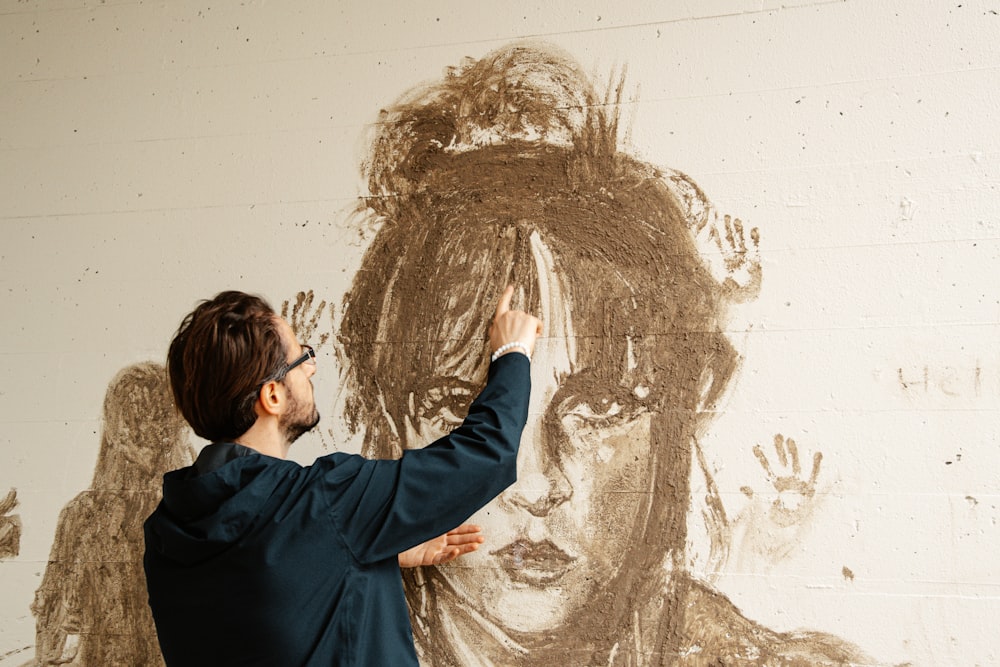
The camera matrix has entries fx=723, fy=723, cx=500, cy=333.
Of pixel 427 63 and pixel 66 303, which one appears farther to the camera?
pixel 66 303

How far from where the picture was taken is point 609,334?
1.59 meters

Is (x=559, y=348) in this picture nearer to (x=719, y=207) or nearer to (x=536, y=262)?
(x=536, y=262)

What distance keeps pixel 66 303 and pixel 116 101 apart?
536 millimetres

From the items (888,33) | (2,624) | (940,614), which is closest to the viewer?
(940,614)

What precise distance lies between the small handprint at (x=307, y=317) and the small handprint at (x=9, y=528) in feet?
2.74

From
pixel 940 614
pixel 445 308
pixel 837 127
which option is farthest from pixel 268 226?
pixel 940 614

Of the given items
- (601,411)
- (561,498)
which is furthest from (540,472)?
(601,411)

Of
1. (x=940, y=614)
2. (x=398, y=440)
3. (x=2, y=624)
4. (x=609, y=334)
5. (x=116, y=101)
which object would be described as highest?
(x=116, y=101)

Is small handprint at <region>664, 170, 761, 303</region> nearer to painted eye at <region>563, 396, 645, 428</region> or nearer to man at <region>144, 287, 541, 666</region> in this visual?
painted eye at <region>563, 396, 645, 428</region>

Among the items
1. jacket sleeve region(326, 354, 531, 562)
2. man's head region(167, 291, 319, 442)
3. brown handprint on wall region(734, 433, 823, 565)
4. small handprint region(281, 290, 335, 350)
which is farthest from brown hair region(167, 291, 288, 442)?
brown handprint on wall region(734, 433, 823, 565)

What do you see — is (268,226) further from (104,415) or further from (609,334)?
(609,334)

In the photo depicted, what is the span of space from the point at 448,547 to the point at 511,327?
505 mm

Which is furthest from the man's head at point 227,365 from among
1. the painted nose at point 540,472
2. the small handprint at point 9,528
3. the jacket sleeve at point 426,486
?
the small handprint at point 9,528

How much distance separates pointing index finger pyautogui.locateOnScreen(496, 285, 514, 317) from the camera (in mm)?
1579
